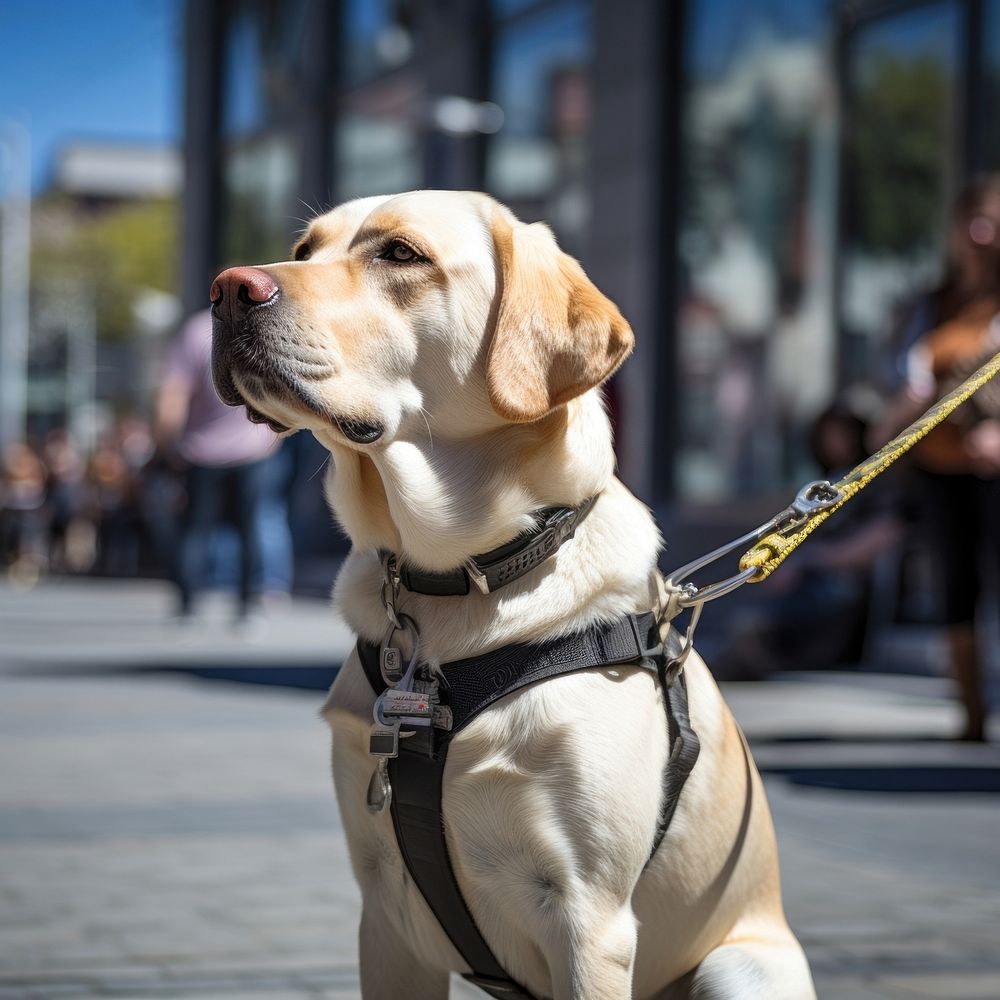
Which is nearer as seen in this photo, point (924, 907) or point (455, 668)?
point (455, 668)

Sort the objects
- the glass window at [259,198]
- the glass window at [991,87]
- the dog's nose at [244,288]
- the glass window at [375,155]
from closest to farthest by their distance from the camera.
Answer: the dog's nose at [244,288], the glass window at [991,87], the glass window at [375,155], the glass window at [259,198]

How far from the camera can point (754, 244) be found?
1407 centimetres

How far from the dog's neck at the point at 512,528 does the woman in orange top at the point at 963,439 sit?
3916 millimetres

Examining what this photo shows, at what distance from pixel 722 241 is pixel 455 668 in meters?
12.2

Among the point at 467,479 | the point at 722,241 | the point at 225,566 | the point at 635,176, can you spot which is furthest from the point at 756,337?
the point at 467,479

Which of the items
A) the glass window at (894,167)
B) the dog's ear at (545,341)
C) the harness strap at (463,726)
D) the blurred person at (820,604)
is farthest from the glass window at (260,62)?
the harness strap at (463,726)

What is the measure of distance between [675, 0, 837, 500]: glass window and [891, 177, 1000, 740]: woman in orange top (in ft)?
20.6

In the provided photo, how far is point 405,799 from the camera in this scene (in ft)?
8.57

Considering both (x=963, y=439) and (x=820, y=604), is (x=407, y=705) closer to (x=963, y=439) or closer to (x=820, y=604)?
(x=963, y=439)

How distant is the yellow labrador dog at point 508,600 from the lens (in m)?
2.55

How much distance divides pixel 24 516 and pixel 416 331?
22.6m

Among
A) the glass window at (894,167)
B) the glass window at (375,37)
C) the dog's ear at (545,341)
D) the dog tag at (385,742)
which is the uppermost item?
the glass window at (375,37)

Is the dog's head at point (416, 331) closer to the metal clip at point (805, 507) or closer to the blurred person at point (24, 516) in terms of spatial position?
the metal clip at point (805, 507)

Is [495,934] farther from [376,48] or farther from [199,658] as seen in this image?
[376,48]
